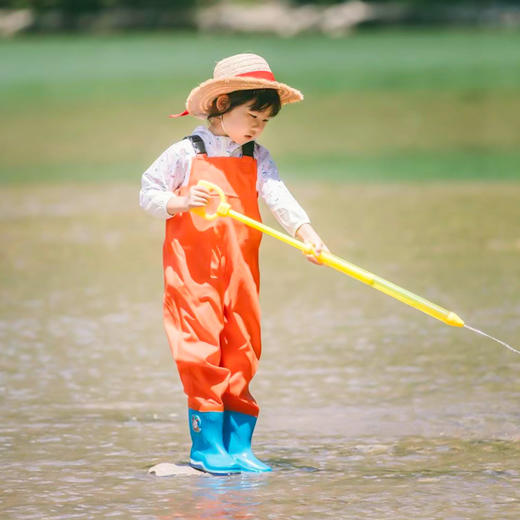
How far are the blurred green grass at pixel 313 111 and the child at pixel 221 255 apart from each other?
28.9 ft

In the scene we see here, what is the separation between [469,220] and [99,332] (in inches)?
160

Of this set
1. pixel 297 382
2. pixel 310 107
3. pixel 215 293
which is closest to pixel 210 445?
pixel 215 293

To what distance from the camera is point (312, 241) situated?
4742mm

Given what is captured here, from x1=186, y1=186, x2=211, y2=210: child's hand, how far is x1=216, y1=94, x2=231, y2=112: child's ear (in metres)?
0.32

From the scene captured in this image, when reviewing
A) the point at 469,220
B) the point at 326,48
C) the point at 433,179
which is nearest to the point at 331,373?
the point at 469,220

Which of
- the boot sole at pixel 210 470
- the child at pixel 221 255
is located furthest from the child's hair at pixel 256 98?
the boot sole at pixel 210 470

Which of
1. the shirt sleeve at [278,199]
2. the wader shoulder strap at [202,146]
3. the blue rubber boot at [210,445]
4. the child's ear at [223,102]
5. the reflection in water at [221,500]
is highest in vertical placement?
the child's ear at [223,102]

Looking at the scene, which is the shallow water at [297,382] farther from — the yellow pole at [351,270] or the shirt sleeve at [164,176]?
the shirt sleeve at [164,176]

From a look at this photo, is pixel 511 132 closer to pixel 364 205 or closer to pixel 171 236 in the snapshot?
pixel 364 205

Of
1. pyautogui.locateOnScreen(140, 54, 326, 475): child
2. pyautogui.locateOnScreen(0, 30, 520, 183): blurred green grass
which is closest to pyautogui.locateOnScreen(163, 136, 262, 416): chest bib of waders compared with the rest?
pyautogui.locateOnScreen(140, 54, 326, 475): child

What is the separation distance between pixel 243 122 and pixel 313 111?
1531 cm

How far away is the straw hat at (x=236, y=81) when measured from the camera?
4660mm

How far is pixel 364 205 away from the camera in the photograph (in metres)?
11.6

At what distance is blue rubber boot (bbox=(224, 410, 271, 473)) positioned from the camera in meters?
4.78
